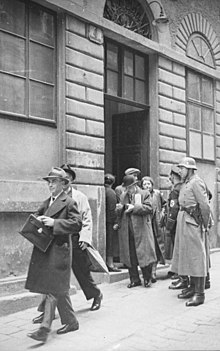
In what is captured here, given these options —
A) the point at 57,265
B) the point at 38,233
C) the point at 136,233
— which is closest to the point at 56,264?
the point at 57,265

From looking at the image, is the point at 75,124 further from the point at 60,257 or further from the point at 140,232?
the point at 60,257

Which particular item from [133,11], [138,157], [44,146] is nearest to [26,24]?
[44,146]

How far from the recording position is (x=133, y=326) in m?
5.86

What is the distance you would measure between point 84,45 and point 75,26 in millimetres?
365

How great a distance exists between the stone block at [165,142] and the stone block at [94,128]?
87.4 inches

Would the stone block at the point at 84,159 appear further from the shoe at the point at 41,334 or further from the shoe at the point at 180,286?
the shoe at the point at 41,334

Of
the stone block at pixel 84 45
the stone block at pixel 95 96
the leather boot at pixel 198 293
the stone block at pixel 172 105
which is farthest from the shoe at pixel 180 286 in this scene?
the stone block at pixel 172 105

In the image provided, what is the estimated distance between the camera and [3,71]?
751cm

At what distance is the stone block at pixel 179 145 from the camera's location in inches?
452

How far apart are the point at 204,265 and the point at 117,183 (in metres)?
4.91

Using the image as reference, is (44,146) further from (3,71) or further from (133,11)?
(133,11)

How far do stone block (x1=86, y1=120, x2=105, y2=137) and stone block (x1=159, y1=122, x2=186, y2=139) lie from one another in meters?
2.26

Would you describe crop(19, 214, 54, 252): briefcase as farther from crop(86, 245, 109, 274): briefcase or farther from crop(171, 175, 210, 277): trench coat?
crop(171, 175, 210, 277): trench coat

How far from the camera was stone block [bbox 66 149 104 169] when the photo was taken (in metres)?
8.45
